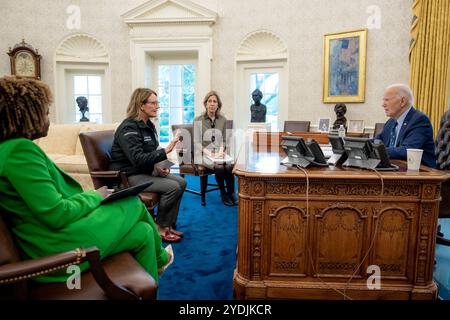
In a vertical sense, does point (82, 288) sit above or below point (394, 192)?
below

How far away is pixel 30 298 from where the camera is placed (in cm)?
125

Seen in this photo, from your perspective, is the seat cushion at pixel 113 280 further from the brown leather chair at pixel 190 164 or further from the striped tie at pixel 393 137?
the brown leather chair at pixel 190 164

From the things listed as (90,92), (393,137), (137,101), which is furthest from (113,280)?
(90,92)

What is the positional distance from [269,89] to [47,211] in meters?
6.18

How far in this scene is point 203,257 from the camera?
9.09 feet

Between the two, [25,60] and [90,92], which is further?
[90,92]

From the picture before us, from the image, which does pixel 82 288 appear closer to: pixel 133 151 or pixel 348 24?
pixel 133 151

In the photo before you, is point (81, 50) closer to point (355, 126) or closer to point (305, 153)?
point (355, 126)

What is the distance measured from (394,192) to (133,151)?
1.97 meters

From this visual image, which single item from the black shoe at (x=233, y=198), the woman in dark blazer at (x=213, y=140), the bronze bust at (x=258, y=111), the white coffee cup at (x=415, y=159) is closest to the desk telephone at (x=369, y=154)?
the white coffee cup at (x=415, y=159)

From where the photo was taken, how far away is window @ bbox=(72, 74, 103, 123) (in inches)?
291

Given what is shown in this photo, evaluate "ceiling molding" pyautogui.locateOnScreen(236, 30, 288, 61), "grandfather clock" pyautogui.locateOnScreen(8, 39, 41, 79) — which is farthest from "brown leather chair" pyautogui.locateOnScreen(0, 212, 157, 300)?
"grandfather clock" pyautogui.locateOnScreen(8, 39, 41, 79)

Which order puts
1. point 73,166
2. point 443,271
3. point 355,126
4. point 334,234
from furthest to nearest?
point 355,126 → point 73,166 → point 443,271 → point 334,234
